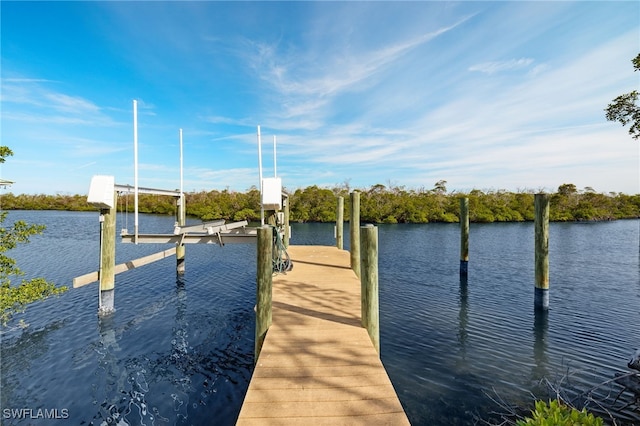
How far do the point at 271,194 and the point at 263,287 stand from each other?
Answer: 12.6ft

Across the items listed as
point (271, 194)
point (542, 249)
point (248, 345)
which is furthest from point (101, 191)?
point (542, 249)

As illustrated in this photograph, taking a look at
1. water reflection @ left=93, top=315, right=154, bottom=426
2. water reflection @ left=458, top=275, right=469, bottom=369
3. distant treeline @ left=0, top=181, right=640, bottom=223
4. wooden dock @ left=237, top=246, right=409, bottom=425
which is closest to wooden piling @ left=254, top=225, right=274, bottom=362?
wooden dock @ left=237, top=246, right=409, bottom=425

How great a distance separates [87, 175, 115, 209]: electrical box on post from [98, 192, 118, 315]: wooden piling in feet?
1.11

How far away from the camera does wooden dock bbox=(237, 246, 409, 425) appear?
3.12 metres

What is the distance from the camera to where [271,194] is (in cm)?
858

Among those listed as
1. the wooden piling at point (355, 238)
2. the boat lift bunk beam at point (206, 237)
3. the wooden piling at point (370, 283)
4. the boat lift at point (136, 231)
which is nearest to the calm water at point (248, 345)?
the boat lift at point (136, 231)

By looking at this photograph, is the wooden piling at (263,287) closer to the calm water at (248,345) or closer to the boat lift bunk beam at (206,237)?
the calm water at (248,345)

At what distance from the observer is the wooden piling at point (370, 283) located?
5168 mm

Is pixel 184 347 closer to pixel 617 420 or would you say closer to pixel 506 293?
pixel 617 420

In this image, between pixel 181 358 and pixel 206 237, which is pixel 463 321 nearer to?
pixel 181 358

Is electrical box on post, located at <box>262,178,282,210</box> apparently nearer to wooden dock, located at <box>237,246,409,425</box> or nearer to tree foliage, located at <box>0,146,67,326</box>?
wooden dock, located at <box>237,246,409,425</box>

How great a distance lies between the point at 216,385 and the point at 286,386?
11.2 feet

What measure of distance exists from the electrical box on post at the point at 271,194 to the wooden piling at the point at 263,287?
3429 millimetres

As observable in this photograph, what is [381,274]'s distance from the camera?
1552 centimetres
